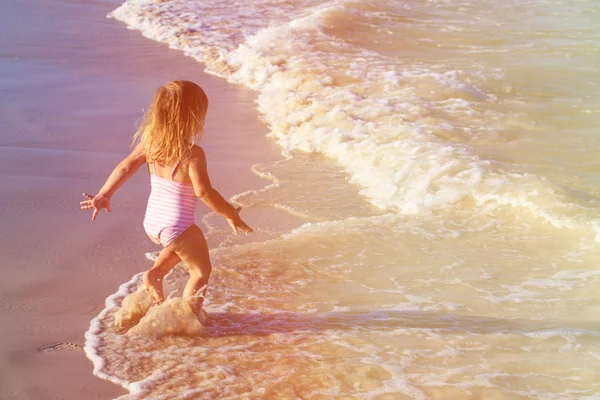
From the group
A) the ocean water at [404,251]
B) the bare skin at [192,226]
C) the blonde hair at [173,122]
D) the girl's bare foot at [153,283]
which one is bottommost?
the ocean water at [404,251]

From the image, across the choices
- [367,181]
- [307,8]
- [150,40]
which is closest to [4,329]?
[367,181]

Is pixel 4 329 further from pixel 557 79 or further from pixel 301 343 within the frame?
pixel 557 79

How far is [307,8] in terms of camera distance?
60.4 ft

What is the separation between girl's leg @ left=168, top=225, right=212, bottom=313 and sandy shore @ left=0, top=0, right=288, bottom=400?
0.64 meters

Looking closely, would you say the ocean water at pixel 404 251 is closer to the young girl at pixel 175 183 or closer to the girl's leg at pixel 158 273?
the girl's leg at pixel 158 273

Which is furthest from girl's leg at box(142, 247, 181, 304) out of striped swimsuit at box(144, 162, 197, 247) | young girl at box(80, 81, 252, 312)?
striped swimsuit at box(144, 162, 197, 247)

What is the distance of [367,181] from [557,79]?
5.26 meters

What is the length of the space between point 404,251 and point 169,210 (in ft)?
6.95

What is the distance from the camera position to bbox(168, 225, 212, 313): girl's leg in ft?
13.8

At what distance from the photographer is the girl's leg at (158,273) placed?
168 inches

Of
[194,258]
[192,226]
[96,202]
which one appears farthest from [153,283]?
[96,202]

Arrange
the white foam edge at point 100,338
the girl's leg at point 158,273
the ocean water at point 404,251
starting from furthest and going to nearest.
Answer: the girl's leg at point 158,273 < the ocean water at point 404,251 < the white foam edge at point 100,338

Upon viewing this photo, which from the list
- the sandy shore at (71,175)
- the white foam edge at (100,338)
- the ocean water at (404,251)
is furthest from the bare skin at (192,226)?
the sandy shore at (71,175)

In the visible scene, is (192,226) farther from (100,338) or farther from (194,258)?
(100,338)
